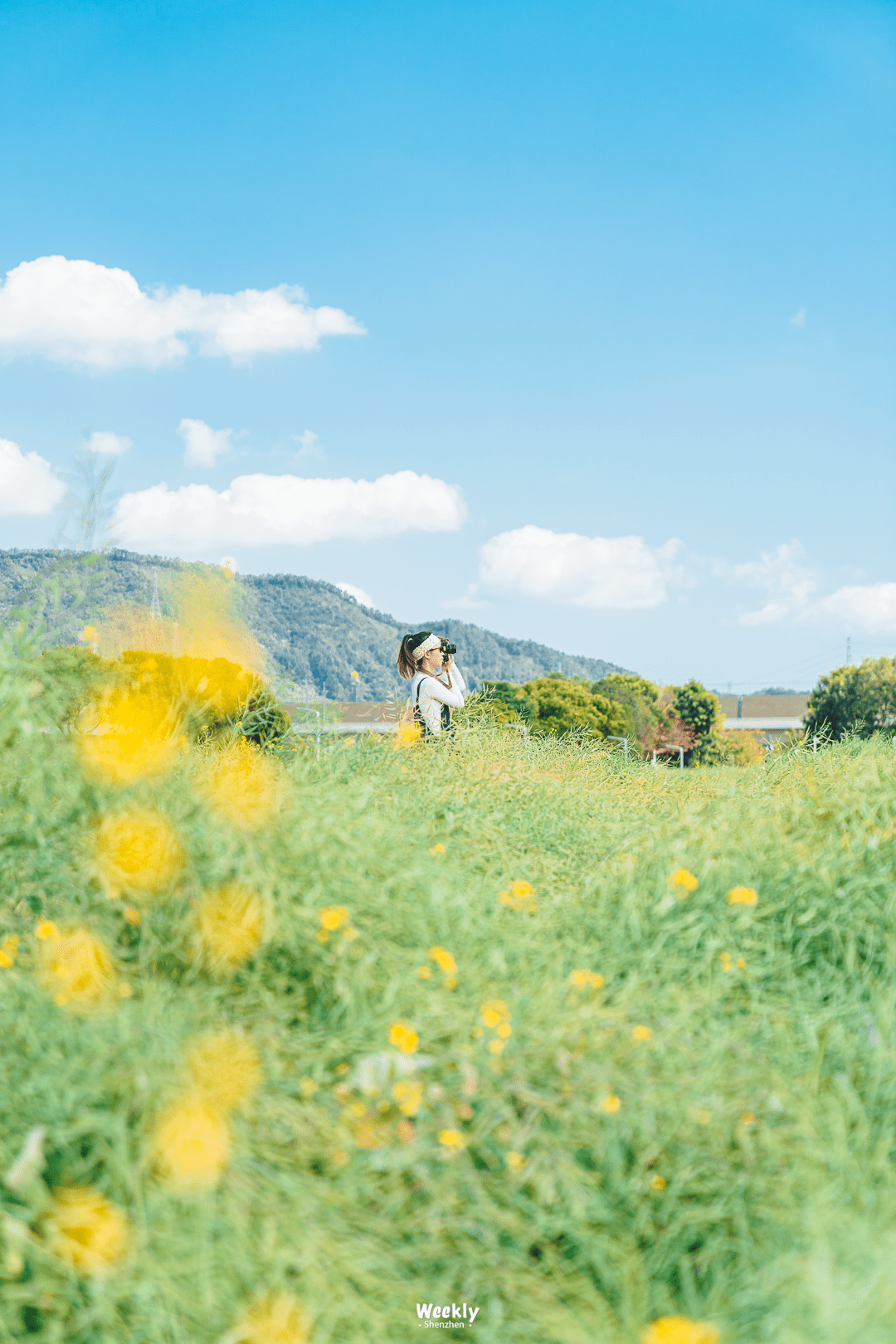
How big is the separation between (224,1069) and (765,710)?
5215 centimetres

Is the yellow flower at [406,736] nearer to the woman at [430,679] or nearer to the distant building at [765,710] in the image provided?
the woman at [430,679]

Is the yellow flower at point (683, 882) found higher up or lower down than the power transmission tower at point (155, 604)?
lower down

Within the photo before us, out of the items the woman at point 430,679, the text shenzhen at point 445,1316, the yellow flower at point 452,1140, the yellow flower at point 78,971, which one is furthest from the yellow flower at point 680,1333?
the woman at point 430,679

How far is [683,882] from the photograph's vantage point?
9.38ft

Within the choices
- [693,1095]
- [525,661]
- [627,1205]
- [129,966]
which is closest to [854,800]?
[693,1095]

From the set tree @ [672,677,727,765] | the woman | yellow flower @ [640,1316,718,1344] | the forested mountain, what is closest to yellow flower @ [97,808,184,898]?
yellow flower @ [640,1316,718,1344]

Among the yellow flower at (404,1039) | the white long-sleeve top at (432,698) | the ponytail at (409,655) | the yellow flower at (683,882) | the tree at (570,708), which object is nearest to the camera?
the yellow flower at (404,1039)

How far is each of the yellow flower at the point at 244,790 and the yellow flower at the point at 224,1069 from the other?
668 millimetres

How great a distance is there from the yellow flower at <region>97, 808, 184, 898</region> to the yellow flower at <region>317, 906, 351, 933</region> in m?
0.46

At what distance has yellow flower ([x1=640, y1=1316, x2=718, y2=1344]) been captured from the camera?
144 cm

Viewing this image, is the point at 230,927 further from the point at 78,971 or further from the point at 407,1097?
the point at 407,1097

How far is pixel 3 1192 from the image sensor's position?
1.75 meters

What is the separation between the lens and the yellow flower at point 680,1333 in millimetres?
1444

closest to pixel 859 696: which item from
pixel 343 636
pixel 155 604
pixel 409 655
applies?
pixel 155 604
